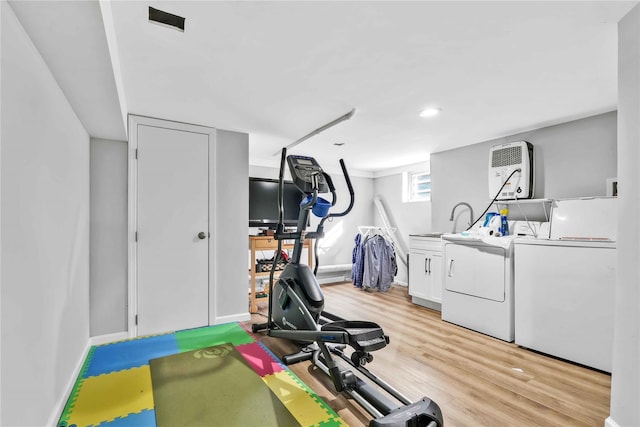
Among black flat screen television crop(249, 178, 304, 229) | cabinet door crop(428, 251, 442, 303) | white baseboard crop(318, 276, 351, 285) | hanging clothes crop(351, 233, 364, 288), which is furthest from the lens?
white baseboard crop(318, 276, 351, 285)

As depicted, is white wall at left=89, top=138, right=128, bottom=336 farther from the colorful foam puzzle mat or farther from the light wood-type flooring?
the light wood-type flooring

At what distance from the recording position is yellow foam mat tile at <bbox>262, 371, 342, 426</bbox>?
1697 millimetres

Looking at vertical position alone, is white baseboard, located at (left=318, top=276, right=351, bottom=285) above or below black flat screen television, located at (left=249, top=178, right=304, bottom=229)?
below

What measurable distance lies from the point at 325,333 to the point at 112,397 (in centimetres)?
144

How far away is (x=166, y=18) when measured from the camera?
151cm

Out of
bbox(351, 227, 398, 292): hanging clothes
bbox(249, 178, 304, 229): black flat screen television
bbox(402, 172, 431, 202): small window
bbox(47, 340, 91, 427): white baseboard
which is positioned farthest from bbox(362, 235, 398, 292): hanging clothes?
bbox(47, 340, 91, 427): white baseboard

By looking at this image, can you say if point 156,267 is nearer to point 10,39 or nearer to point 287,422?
point 287,422

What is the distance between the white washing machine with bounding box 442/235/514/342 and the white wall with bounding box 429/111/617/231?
2.60ft

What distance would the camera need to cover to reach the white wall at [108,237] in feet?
8.94

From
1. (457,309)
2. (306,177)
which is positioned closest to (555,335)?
(457,309)

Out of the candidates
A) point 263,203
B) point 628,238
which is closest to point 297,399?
point 628,238

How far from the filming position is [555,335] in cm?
250

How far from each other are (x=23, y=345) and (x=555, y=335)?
3.54 m

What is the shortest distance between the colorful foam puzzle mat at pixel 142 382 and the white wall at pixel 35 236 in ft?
0.56
